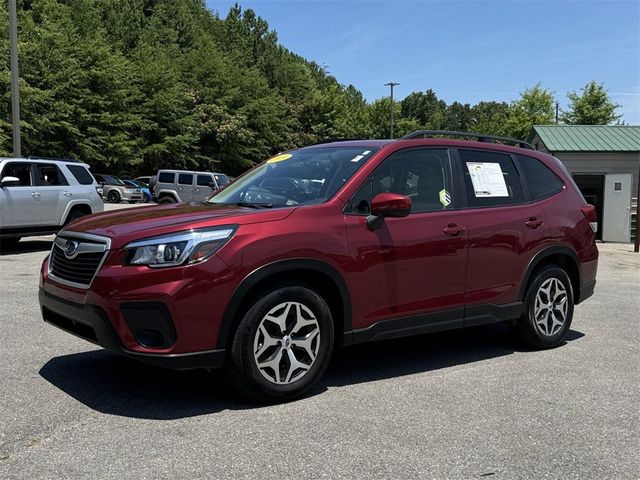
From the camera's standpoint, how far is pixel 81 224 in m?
4.38

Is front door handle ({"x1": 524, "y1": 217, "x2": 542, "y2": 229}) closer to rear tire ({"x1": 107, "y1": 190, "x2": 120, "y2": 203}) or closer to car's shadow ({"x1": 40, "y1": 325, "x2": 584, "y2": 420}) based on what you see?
car's shadow ({"x1": 40, "y1": 325, "x2": 584, "y2": 420})

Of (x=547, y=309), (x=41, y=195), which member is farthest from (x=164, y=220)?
(x=41, y=195)

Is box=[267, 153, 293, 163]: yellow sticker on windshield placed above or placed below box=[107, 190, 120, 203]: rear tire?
above

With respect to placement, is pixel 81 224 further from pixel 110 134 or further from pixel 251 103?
pixel 251 103

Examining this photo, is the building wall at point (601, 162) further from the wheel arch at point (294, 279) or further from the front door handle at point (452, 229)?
the wheel arch at point (294, 279)

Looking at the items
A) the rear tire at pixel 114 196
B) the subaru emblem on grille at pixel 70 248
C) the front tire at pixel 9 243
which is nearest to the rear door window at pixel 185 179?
the rear tire at pixel 114 196

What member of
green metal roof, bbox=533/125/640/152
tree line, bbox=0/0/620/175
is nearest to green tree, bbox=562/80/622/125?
tree line, bbox=0/0/620/175

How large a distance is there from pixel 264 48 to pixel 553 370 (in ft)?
208

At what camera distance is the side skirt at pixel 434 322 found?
4477 millimetres

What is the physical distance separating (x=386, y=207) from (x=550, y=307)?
232cm

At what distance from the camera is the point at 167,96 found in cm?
4209

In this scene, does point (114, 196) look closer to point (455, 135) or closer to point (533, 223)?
point (455, 135)

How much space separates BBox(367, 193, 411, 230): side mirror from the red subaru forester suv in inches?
0.6

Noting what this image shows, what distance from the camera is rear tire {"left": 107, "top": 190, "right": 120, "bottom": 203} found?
31953 millimetres
